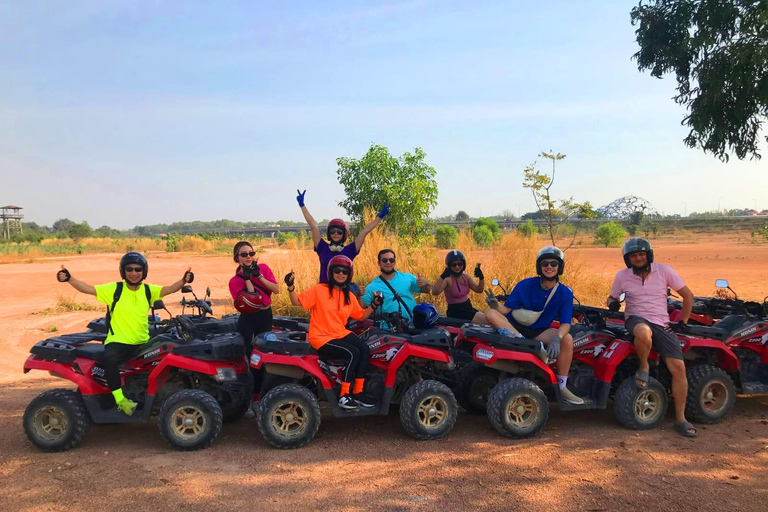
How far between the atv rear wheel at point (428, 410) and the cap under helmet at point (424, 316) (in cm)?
83

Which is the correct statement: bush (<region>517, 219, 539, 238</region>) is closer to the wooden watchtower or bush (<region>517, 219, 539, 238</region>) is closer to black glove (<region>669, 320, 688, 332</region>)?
black glove (<region>669, 320, 688, 332</region>)

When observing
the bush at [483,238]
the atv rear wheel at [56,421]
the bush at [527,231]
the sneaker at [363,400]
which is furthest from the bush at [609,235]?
the atv rear wheel at [56,421]

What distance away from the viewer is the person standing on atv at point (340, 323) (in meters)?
5.73

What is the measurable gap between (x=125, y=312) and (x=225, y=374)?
1122 mm

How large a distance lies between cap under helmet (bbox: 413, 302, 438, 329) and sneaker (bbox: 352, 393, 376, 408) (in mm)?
1052

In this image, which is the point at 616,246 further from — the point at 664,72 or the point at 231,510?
the point at 231,510

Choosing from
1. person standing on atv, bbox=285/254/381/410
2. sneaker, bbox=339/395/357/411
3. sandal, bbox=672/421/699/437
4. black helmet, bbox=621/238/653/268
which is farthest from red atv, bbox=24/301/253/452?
sandal, bbox=672/421/699/437

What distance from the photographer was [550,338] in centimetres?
602

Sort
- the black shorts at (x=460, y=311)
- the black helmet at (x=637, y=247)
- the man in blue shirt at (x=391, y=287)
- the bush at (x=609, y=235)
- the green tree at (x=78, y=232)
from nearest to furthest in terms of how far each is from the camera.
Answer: the black helmet at (x=637, y=247) < the man in blue shirt at (x=391, y=287) < the black shorts at (x=460, y=311) < the bush at (x=609, y=235) < the green tree at (x=78, y=232)

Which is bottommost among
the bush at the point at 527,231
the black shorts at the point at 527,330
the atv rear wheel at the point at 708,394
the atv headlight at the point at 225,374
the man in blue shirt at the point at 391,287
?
the atv rear wheel at the point at 708,394

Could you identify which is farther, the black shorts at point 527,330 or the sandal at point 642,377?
the black shorts at point 527,330

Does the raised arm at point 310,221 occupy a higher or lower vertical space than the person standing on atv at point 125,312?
higher

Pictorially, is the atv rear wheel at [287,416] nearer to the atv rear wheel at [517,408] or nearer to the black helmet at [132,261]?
the atv rear wheel at [517,408]

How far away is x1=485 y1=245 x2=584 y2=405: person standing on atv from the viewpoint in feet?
19.6
